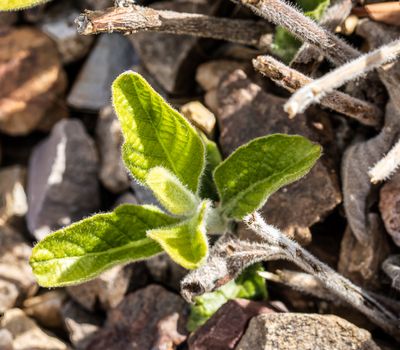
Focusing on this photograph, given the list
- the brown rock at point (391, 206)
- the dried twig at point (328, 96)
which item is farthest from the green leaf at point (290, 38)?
the brown rock at point (391, 206)

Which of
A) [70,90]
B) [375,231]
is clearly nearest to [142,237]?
[375,231]

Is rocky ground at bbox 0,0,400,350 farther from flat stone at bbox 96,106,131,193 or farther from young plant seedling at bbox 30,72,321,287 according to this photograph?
young plant seedling at bbox 30,72,321,287

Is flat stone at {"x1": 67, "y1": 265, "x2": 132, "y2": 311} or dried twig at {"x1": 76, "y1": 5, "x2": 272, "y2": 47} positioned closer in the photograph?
dried twig at {"x1": 76, "y1": 5, "x2": 272, "y2": 47}

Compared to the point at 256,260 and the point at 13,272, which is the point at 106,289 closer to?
the point at 13,272

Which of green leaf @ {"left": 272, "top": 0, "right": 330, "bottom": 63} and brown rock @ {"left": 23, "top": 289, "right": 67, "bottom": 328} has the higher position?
green leaf @ {"left": 272, "top": 0, "right": 330, "bottom": 63}

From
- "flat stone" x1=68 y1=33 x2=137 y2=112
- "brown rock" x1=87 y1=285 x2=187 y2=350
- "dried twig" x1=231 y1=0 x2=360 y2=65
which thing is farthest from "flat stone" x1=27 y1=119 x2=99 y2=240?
"dried twig" x1=231 y1=0 x2=360 y2=65

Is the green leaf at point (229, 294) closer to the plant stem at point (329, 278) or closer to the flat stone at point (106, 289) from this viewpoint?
the plant stem at point (329, 278)
